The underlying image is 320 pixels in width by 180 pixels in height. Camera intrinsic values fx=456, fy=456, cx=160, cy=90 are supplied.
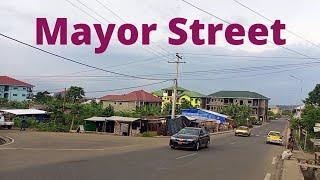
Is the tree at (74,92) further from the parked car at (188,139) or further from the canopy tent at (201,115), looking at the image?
the parked car at (188,139)

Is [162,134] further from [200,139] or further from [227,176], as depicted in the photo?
[227,176]

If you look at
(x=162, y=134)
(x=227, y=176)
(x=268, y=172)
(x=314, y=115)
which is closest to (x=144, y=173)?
(x=227, y=176)

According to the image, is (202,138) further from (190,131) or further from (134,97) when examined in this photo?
(134,97)

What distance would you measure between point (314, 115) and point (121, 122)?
824 inches

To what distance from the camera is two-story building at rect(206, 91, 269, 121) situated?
149 metres

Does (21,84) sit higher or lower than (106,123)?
higher

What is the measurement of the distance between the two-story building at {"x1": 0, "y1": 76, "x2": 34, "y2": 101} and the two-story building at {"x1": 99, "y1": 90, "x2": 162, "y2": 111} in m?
22.3

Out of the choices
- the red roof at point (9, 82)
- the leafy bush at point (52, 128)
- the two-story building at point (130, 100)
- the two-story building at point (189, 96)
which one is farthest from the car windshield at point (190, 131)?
the two-story building at point (189, 96)

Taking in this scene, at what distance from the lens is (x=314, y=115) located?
144 ft

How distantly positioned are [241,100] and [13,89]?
71756 millimetres

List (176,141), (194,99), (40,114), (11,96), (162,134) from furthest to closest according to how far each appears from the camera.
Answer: (194,99) → (11,96) → (40,114) → (162,134) → (176,141)

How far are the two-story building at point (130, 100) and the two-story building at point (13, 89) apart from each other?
22.3 metres

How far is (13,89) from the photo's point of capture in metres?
119

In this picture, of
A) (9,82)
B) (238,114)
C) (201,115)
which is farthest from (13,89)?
(201,115)
